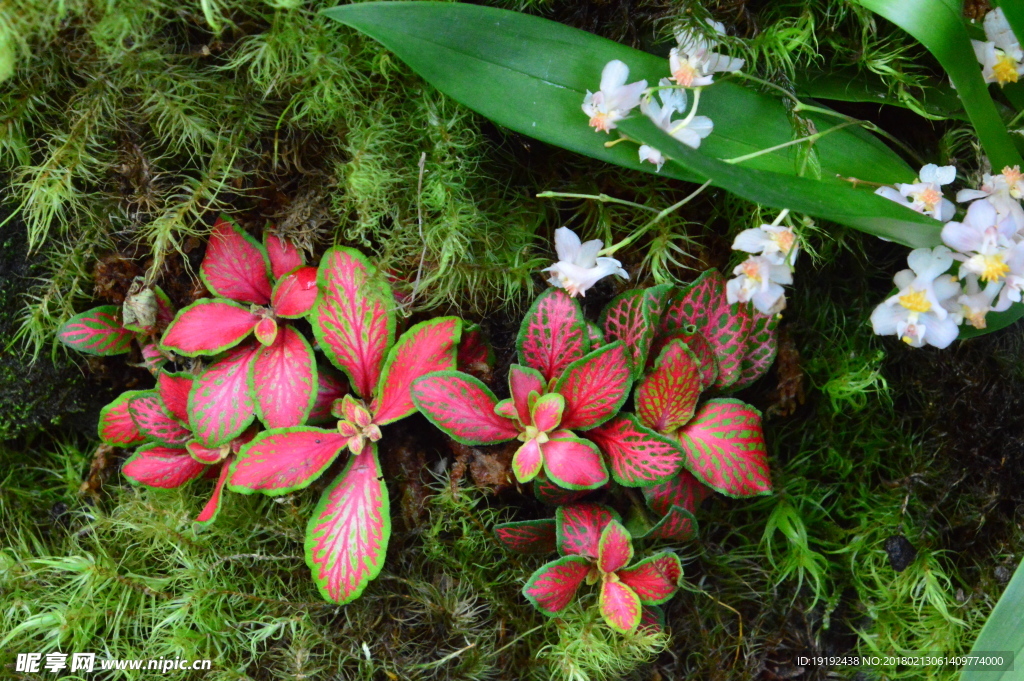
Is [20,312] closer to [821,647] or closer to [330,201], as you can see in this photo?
[330,201]

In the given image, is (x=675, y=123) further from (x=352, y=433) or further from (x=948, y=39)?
(x=352, y=433)

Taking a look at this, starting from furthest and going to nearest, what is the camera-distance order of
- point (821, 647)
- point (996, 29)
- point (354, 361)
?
point (821, 647) → point (354, 361) → point (996, 29)

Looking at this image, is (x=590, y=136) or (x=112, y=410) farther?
(x=112, y=410)

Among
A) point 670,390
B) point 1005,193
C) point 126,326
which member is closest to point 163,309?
point 126,326

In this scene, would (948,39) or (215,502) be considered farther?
(215,502)

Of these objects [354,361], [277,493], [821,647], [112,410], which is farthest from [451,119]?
[821,647]

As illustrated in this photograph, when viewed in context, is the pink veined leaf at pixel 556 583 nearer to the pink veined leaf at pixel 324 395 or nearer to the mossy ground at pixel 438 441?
the mossy ground at pixel 438 441
